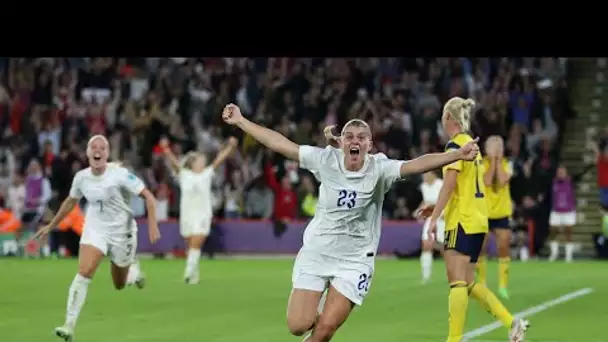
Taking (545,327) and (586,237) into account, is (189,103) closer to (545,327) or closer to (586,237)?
(586,237)

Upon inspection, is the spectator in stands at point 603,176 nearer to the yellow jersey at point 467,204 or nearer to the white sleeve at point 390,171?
the yellow jersey at point 467,204

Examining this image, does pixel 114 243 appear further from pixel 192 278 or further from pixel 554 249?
pixel 554 249

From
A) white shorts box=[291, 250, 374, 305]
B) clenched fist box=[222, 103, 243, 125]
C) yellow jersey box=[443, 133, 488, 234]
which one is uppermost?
clenched fist box=[222, 103, 243, 125]

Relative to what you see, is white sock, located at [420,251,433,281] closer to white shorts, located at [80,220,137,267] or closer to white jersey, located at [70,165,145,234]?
white shorts, located at [80,220,137,267]

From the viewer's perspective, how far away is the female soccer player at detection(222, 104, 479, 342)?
11180mm

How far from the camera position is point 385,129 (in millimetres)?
35281

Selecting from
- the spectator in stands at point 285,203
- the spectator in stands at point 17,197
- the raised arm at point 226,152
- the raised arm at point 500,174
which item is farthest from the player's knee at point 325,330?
the spectator in stands at point 17,197

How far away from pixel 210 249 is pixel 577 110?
35.8ft

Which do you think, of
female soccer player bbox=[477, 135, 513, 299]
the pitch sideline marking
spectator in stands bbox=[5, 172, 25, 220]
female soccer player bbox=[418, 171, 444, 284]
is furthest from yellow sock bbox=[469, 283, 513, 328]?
spectator in stands bbox=[5, 172, 25, 220]

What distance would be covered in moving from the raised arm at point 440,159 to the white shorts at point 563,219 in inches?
847

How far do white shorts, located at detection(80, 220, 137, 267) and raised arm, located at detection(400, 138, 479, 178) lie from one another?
549 cm

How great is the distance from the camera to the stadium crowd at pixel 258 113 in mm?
33688

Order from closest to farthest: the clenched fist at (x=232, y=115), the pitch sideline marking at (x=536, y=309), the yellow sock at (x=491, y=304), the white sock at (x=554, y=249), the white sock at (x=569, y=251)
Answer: the clenched fist at (x=232, y=115)
the yellow sock at (x=491, y=304)
the pitch sideline marking at (x=536, y=309)
the white sock at (x=569, y=251)
the white sock at (x=554, y=249)
